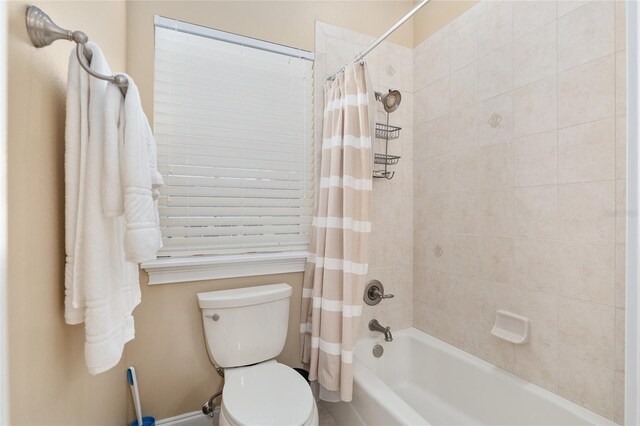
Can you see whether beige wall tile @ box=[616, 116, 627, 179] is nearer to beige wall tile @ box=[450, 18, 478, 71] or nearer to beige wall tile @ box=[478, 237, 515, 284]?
beige wall tile @ box=[478, 237, 515, 284]

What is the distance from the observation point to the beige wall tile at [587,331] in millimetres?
1137

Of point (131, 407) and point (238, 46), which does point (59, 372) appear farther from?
point (238, 46)

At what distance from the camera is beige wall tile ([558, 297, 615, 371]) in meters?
1.14

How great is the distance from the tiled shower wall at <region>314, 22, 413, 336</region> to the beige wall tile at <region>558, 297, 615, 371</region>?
89 centimetres

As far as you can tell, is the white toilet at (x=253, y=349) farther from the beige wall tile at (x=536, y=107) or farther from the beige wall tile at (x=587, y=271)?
the beige wall tile at (x=536, y=107)

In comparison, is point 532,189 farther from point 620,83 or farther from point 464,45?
point 464,45

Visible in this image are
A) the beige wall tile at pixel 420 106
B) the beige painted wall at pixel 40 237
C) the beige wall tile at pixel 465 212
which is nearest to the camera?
the beige painted wall at pixel 40 237

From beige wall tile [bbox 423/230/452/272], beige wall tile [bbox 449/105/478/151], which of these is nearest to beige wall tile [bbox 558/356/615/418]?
beige wall tile [bbox 423/230/452/272]

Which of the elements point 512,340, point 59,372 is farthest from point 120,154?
point 512,340

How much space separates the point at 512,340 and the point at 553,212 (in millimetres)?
619

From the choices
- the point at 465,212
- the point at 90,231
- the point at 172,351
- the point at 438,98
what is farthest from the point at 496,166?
the point at 172,351

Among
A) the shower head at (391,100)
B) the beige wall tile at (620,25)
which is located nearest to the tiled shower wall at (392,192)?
the shower head at (391,100)

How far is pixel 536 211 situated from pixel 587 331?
51cm

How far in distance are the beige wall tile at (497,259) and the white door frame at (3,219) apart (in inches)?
67.8
